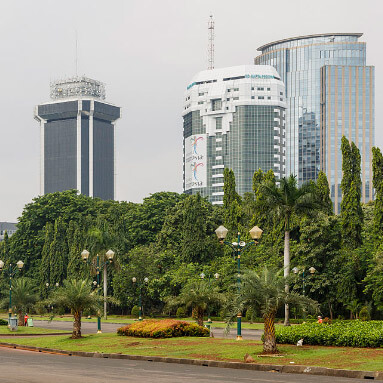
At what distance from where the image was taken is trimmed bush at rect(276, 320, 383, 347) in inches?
1070

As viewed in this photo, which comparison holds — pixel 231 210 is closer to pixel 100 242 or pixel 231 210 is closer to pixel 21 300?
pixel 100 242

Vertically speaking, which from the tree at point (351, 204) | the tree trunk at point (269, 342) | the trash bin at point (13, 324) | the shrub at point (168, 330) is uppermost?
the tree at point (351, 204)

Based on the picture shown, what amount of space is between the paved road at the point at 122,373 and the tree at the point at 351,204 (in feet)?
147

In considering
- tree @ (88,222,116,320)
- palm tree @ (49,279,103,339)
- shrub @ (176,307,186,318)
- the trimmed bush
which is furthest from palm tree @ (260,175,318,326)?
the trimmed bush

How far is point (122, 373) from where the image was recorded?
23203mm

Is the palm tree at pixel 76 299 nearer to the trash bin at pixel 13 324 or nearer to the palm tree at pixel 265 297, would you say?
the trash bin at pixel 13 324

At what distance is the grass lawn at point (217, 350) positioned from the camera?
2433 cm

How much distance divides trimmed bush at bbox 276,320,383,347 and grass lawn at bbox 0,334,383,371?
0.55m

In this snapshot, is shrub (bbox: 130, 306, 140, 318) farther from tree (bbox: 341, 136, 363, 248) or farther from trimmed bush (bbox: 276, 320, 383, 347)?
trimmed bush (bbox: 276, 320, 383, 347)

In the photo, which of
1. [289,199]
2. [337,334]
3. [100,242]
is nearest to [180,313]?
[100,242]

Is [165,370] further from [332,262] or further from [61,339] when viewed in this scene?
[332,262]

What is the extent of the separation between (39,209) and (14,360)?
8883 centimetres

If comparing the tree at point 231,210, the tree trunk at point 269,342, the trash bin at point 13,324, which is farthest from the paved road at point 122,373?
the tree at point 231,210

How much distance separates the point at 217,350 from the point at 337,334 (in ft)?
15.3
